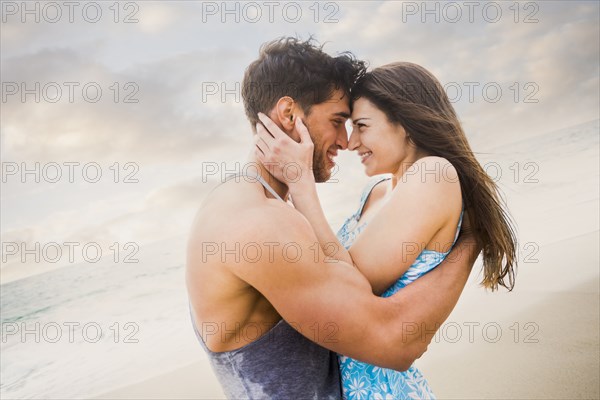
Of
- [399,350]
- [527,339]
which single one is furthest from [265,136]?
[527,339]

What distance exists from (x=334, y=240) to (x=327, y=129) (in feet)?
2.77

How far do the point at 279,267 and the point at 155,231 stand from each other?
1017 inches

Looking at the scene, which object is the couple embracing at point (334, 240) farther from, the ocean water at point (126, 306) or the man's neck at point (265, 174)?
the ocean water at point (126, 306)

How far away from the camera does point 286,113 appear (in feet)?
8.29

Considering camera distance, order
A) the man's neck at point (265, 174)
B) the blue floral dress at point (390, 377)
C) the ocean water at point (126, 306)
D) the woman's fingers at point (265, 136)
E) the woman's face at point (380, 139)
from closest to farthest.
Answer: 1. the blue floral dress at point (390, 377)
2. the man's neck at point (265, 174)
3. the woman's fingers at point (265, 136)
4. the woman's face at point (380, 139)
5. the ocean water at point (126, 306)

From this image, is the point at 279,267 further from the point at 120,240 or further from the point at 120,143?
the point at 120,240

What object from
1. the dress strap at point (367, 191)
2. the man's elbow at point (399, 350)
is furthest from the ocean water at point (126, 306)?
the man's elbow at point (399, 350)

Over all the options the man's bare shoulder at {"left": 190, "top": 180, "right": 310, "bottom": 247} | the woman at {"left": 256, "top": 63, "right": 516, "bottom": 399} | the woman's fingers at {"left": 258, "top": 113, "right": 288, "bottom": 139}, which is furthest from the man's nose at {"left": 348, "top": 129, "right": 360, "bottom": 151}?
the man's bare shoulder at {"left": 190, "top": 180, "right": 310, "bottom": 247}

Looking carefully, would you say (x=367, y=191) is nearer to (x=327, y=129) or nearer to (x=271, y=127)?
(x=327, y=129)

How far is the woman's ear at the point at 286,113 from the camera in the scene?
251 cm

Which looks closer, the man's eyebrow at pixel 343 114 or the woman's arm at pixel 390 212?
the woman's arm at pixel 390 212

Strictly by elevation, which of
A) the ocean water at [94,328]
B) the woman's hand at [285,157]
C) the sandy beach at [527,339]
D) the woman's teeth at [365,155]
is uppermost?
the woman's hand at [285,157]

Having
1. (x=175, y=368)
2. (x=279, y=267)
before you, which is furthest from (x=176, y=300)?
(x=279, y=267)

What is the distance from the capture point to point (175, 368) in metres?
8.16
